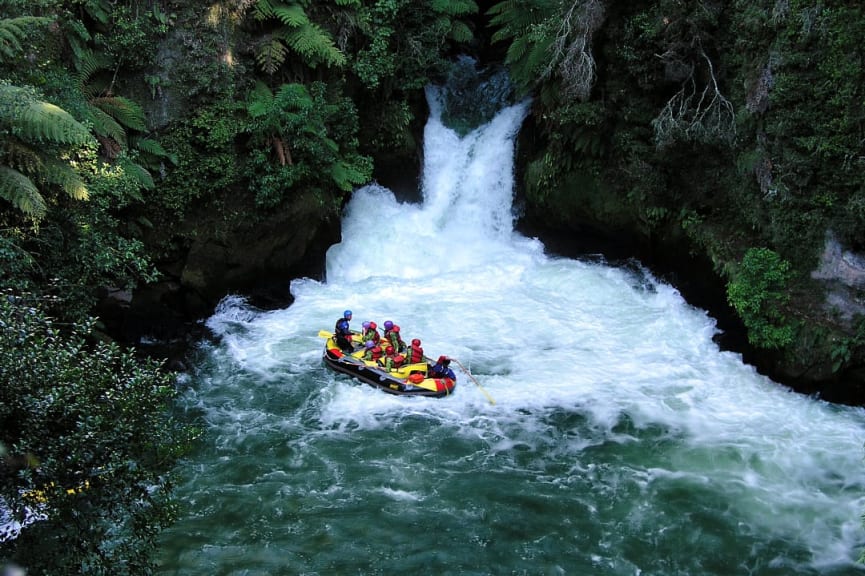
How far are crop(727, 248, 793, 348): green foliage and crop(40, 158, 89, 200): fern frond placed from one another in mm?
10391

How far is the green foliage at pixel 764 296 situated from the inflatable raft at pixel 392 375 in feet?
16.7

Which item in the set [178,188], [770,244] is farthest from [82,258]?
[770,244]

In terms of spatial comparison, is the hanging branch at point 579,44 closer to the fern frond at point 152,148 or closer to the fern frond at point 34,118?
the fern frond at point 152,148

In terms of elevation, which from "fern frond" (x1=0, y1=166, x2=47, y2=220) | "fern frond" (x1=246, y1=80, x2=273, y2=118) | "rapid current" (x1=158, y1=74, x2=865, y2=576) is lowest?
"rapid current" (x1=158, y1=74, x2=865, y2=576)

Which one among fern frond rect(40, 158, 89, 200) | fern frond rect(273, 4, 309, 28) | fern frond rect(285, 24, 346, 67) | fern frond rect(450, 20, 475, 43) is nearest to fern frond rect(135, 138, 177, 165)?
fern frond rect(40, 158, 89, 200)

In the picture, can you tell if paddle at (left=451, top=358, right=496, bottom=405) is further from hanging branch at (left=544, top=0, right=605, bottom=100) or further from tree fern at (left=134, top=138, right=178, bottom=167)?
tree fern at (left=134, top=138, right=178, bottom=167)

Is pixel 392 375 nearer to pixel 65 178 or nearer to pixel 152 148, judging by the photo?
pixel 65 178

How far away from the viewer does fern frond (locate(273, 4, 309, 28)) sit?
13867mm

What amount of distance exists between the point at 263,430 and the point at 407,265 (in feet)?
21.4

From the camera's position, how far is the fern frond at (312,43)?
1399 cm

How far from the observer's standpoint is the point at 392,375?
11.4 meters

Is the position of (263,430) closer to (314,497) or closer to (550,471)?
(314,497)

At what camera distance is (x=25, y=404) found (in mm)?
4957

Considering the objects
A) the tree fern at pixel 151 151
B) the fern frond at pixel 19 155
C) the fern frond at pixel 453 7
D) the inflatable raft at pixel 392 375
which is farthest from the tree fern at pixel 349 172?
the fern frond at pixel 19 155
